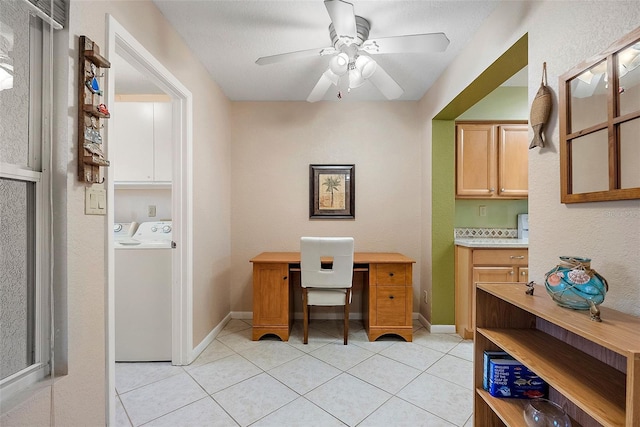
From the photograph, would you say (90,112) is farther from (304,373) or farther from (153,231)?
(304,373)

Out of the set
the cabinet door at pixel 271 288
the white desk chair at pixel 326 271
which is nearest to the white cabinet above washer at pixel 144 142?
the cabinet door at pixel 271 288

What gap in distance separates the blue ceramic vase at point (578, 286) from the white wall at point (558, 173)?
12 cm

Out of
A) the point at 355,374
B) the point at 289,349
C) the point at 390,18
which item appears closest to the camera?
the point at 390,18

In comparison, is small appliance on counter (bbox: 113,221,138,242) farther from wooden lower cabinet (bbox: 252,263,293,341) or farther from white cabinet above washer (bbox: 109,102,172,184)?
wooden lower cabinet (bbox: 252,263,293,341)

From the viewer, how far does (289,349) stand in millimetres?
2404

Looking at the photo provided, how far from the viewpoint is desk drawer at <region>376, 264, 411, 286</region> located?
2547 mm

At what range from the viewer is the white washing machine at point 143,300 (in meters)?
2.10

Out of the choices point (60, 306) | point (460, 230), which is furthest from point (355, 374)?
point (460, 230)

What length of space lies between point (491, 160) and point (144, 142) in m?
3.46

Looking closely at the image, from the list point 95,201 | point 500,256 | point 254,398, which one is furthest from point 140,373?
point 500,256

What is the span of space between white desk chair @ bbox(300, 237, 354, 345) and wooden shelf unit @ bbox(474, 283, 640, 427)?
1.20 metres

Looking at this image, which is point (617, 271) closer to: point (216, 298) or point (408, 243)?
point (408, 243)

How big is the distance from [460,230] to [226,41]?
9.71 feet

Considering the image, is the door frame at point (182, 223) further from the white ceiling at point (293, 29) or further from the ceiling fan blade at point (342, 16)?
the ceiling fan blade at point (342, 16)
